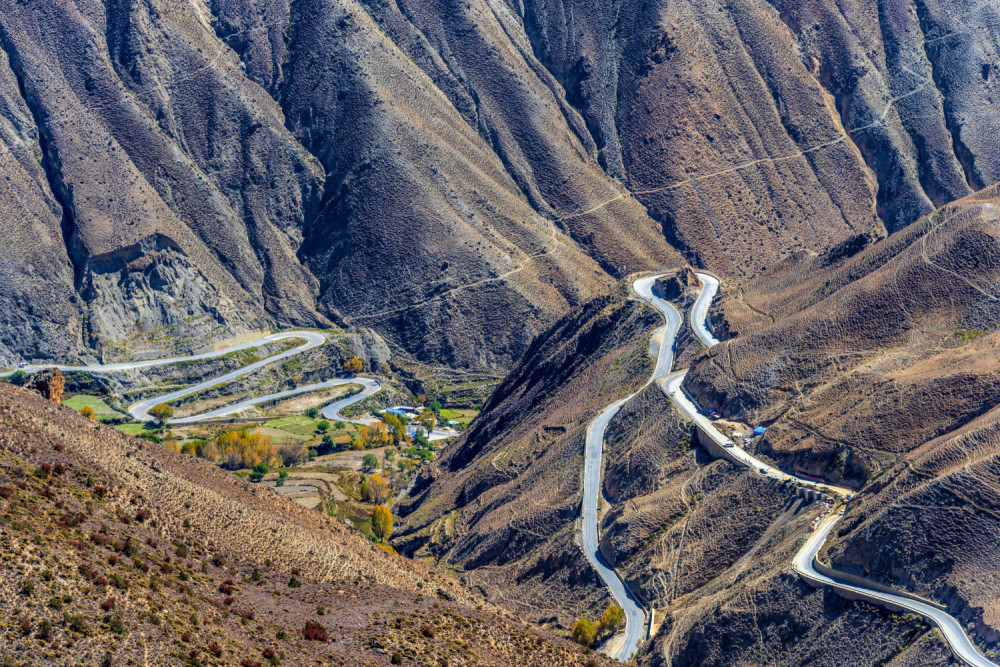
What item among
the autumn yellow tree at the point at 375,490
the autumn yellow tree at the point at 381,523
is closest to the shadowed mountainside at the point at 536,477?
the autumn yellow tree at the point at 381,523

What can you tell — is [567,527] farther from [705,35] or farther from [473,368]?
[705,35]

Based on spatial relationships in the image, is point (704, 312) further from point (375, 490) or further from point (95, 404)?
point (95, 404)

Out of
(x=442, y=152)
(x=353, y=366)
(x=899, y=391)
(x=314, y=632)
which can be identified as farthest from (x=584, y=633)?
(x=442, y=152)

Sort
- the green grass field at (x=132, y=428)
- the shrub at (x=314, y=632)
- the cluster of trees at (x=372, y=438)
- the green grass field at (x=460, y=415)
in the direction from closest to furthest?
the shrub at (x=314, y=632) → the green grass field at (x=132, y=428) → the cluster of trees at (x=372, y=438) → the green grass field at (x=460, y=415)

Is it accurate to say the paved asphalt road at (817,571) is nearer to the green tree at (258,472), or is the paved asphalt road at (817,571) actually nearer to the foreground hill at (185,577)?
the foreground hill at (185,577)

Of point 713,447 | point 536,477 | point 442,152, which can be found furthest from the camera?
point 442,152

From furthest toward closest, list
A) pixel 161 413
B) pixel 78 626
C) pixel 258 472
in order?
pixel 161 413
pixel 258 472
pixel 78 626

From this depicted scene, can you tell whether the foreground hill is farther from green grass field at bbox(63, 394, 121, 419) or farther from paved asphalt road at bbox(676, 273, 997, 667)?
green grass field at bbox(63, 394, 121, 419)

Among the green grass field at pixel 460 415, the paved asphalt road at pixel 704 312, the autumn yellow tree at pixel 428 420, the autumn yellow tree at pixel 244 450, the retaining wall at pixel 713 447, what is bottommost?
the green grass field at pixel 460 415
